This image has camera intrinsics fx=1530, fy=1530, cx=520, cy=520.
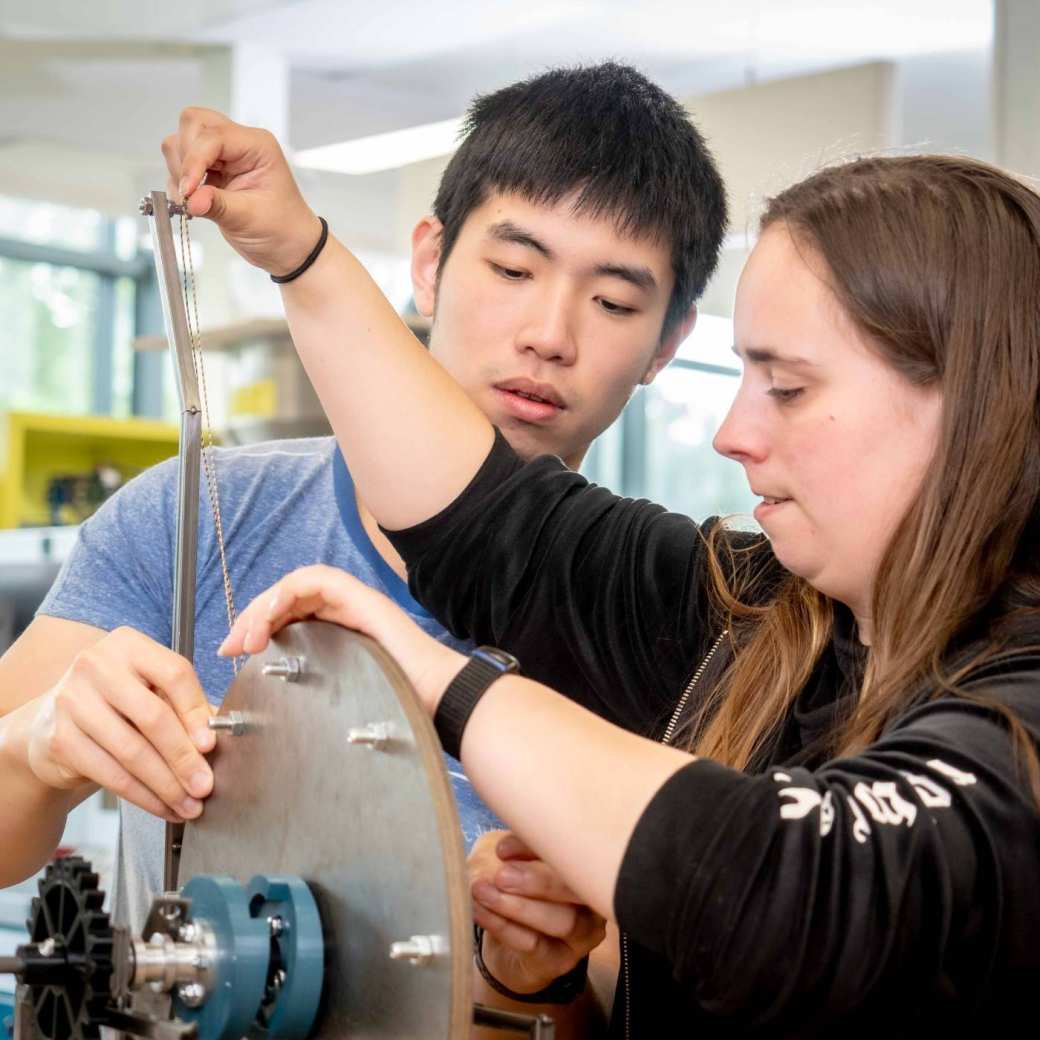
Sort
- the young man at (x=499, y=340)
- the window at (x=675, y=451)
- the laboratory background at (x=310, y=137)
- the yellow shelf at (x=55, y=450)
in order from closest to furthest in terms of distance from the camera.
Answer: the young man at (x=499, y=340)
the laboratory background at (x=310, y=137)
the yellow shelf at (x=55, y=450)
the window at (x=675, y=451)

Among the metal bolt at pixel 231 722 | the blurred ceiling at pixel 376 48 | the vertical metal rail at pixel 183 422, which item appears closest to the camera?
the metal bolt at pixel 231 722

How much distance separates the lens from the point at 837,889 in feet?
2.23

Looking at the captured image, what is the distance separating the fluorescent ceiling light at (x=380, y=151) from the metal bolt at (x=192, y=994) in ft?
16.4

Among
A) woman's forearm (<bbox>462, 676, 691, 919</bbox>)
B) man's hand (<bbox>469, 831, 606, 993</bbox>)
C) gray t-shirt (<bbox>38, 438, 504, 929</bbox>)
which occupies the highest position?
woman's forearm (<bbox>462, 676, 691, 919</bbox>)

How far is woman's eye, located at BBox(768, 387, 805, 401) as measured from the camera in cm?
90

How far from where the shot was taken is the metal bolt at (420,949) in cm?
65

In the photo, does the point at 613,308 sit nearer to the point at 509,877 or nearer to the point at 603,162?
the point at 603,162

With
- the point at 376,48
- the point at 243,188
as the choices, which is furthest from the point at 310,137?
the point at 243,188

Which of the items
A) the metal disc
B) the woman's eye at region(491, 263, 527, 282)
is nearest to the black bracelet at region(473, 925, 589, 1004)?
the metal disc

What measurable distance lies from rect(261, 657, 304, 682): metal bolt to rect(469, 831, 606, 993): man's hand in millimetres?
173

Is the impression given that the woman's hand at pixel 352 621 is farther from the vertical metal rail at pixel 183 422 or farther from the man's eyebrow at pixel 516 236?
the man's eyebrow at pixel 516 236

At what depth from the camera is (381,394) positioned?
108 cm

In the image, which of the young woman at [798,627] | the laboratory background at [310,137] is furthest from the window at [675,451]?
the young woman at [798,627]

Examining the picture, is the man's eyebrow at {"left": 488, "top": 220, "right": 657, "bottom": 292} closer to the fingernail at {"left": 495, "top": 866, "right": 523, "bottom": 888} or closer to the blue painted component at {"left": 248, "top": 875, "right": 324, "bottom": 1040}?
the fingernail at {"left": 495, "top": 866, "right": 523, "bottom": 888}
